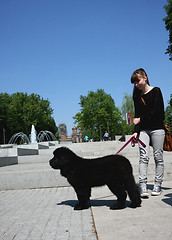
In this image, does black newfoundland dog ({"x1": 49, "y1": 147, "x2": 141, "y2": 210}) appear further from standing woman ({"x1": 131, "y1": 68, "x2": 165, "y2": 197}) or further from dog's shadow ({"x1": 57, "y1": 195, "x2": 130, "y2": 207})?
standing woman ({"x1": 131, "y1": 68, "x2": 165, "y2": 197})

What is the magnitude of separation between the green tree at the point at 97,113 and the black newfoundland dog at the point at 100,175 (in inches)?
2478

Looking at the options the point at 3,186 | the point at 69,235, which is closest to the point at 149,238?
the point at 69,235

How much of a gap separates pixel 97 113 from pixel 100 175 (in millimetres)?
64127

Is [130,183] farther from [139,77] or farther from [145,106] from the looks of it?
[139,77]

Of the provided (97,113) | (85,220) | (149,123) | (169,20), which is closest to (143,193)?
(149,123)

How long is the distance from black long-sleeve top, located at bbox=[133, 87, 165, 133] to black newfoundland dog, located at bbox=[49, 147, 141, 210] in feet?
3.44

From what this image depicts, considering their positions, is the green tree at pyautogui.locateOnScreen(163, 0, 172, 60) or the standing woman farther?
the green tree at pyautogui.locateOnScreen(163, 0, 172, 60)

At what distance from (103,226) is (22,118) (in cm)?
6266

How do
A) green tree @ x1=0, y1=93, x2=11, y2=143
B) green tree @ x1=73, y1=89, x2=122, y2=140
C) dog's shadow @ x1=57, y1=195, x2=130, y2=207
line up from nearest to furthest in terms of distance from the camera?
dog's shadow @ x1=57, y1=195, x2=130, y2=207
green tree @ x1=0, y1=93, x2=11, y2=143
green tree @ x1=73, y1=89, x2=122, y2=140

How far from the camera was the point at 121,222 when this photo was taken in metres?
3.60

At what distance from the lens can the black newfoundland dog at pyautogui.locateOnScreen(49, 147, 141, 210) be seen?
4293mm

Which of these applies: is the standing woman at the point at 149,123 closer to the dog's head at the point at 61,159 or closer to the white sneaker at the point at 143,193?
the white sneaker at the point at 143,193

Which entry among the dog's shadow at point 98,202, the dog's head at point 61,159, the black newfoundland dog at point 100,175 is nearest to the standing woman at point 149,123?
the dog's shadow at point 98,202

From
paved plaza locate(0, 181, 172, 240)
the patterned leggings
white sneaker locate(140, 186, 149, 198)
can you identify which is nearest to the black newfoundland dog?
paved plaza locate(0, 181, 172, 240)
